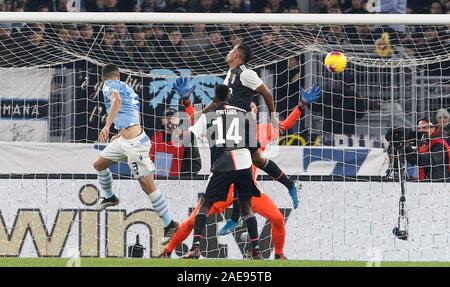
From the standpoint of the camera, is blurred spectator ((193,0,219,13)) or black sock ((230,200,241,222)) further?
blurred spectator ((193,0,219,13))

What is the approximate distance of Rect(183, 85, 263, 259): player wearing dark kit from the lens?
45.5ft

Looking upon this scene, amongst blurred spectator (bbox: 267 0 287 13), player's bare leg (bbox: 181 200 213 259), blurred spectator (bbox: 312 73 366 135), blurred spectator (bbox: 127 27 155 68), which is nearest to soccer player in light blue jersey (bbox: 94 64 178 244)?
player's bare leg (bbox: 181 200 213 259)

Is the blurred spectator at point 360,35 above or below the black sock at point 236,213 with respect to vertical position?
above

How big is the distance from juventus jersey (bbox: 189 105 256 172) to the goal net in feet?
3.41

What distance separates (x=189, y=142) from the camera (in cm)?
1628

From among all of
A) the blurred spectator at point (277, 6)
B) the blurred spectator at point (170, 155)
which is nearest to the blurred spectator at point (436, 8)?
the blurred spectator at point (277, 6)

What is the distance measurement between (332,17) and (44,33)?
388cm

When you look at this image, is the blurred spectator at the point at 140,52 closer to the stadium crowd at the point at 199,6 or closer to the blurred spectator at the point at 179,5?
the stadium crowd at the point at 199,6

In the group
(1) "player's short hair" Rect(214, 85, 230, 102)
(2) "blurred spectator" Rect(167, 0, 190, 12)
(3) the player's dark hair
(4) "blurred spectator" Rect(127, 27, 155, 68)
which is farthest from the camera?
(2) "blurred spectator" Rect(167, 0, 190, 12)

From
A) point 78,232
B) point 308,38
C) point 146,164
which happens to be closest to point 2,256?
point 78,232

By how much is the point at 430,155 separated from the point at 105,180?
4010mm

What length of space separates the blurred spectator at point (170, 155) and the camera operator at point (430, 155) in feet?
8.57

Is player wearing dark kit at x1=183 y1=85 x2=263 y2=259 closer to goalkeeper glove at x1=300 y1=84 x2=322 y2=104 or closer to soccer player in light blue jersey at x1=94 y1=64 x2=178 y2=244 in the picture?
soccer player in light blue jersey at x1=94 y1=64 x2=178 y2=244

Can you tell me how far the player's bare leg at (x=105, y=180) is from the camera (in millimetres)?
14789
